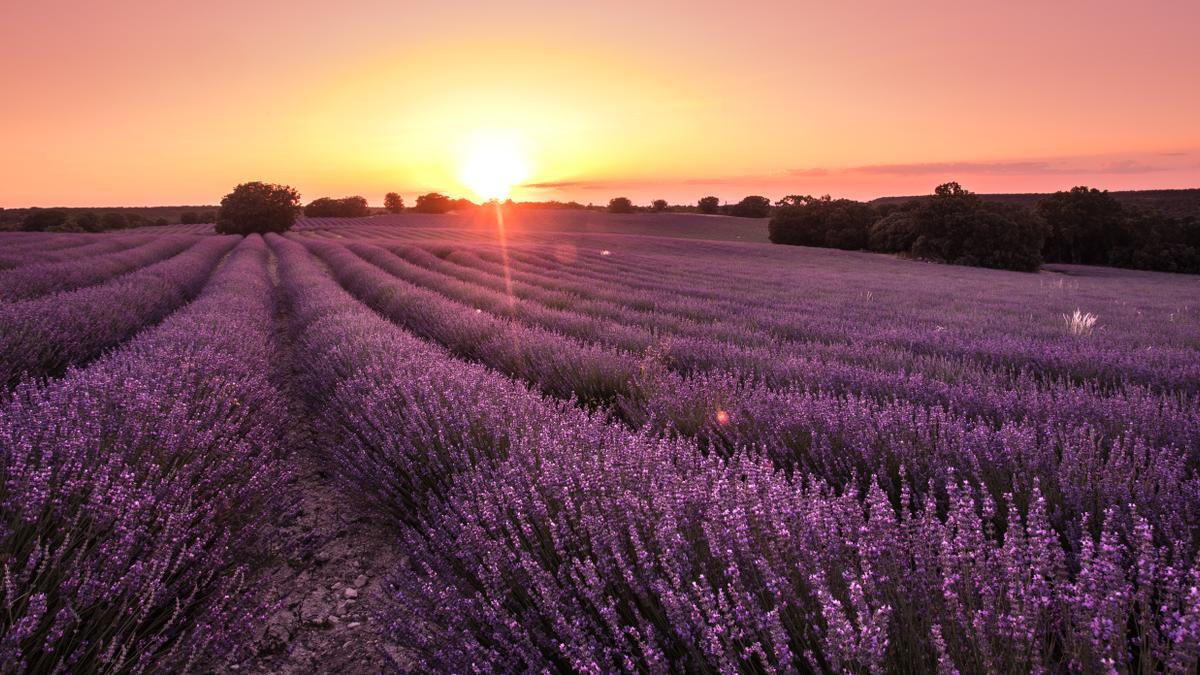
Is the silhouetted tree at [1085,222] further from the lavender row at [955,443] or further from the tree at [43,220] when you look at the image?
the tree at [43,220]

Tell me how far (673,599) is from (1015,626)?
0.59m

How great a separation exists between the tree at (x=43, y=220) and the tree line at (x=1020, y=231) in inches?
2584

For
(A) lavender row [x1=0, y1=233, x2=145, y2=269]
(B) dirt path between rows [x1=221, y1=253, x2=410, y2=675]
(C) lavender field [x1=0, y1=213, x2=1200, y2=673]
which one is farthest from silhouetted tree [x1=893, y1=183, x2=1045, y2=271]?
(A) lavender row [x1=0, y1=233, x2=145, y2=269]

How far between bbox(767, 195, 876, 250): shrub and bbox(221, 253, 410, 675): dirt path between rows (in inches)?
1684

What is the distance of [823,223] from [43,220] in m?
68.2

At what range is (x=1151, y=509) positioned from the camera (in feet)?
5.96

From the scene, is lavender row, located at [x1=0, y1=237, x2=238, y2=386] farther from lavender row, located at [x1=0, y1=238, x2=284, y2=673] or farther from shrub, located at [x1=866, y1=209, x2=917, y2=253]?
shrub, located at [x1=866, y1=209, x2=917, y2=253]

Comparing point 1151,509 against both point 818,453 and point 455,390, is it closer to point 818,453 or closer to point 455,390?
point 818,453

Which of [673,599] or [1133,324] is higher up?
[673,599]

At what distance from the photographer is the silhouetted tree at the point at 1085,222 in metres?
35.8

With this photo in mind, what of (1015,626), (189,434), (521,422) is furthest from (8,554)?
(1015,626)

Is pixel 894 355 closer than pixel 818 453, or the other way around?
pixel 818 453

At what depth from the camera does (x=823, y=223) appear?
42.8 metres

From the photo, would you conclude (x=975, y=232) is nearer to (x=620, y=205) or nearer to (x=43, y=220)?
(x=620, y=205)
